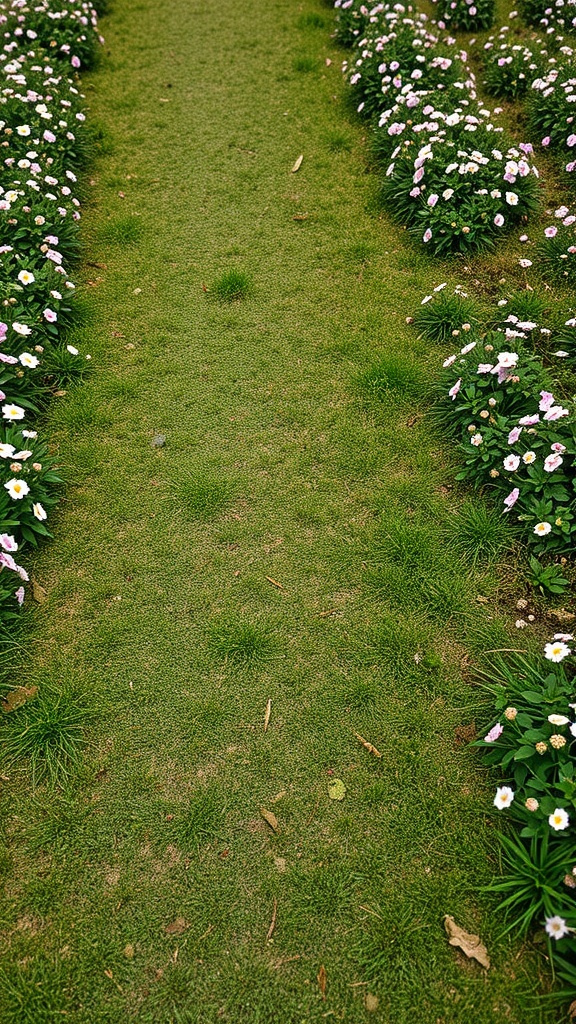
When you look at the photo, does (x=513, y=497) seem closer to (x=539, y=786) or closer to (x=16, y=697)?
(x=539, y=786)

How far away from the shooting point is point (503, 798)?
86.6 inches

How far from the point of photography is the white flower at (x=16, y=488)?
9.46 feet

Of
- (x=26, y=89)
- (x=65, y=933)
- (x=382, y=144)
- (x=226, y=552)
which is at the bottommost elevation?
(x=65, y=933)

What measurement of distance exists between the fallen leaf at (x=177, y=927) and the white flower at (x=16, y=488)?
5.73ft

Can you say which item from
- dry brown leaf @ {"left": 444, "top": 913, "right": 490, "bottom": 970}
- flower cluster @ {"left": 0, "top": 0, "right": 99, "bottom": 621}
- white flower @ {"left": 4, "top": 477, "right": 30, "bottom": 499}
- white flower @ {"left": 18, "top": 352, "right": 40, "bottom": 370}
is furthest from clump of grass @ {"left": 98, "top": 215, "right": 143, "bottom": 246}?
dry brown leaf @ {"left": 444, "top": 913, "right": 490, "bottom": 970}

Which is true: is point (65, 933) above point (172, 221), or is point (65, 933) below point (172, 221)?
below

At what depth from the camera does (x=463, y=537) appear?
299 cm

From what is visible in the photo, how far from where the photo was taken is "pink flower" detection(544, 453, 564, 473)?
278 cm

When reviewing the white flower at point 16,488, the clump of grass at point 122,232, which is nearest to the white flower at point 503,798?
the white flower at point 16,488

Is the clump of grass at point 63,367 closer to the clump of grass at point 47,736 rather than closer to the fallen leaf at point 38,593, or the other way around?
the fallen leaf at point 38,593

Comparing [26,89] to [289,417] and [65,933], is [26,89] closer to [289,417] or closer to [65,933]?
[289,417]

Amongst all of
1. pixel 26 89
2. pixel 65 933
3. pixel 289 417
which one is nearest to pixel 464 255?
pixel 289 417

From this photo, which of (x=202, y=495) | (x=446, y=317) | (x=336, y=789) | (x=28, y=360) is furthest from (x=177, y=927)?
(x=446, y=317)

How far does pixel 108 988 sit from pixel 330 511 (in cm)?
194
